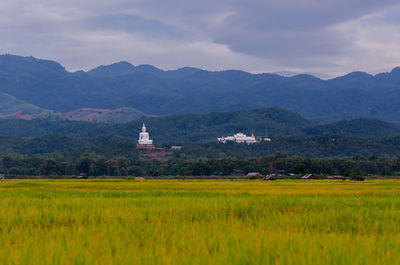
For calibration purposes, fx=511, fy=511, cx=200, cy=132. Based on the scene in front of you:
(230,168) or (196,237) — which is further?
(230,168)

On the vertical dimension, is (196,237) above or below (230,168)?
above

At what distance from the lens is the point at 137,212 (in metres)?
18.8

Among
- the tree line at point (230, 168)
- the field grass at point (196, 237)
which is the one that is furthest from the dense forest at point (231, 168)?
the field grass at point (196, 237)

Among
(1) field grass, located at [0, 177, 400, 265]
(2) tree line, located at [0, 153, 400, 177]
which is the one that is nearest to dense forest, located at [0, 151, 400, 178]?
(2) tree line, located at [0, 153, 400, 177]

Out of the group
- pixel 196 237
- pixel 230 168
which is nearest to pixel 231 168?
pixel 230 168

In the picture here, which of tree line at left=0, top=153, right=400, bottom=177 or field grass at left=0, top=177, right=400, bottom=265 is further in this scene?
tree line at left=0, top=153, right=400, bottom=177

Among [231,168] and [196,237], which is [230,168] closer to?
[231,168]

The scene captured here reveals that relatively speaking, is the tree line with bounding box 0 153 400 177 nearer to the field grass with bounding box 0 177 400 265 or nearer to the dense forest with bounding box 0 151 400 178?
the dense forest with bounding box 0 151 400 178

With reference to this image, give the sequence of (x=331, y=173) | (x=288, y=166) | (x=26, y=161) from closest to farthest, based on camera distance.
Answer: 1. (x=331, y=173)
2. (x=288, y=166)
3. (x=26, y=161)

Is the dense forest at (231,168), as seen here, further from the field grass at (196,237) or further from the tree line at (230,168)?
the field grass at (196,237)

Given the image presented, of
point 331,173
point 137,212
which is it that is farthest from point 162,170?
point 137,212

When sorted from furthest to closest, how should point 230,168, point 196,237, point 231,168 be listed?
point 231,168 → point 230,168 → point 196,237

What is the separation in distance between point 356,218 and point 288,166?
118m

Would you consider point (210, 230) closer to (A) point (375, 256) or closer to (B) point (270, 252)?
(B) point (270, 252)
